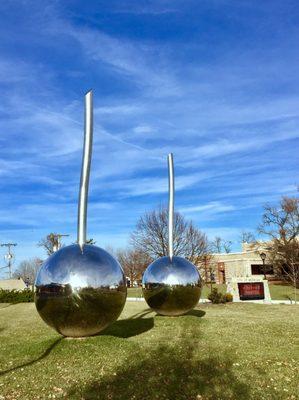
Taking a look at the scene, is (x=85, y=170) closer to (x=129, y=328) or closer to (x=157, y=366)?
(x=157, y=366)

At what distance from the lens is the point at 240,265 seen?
6631cm

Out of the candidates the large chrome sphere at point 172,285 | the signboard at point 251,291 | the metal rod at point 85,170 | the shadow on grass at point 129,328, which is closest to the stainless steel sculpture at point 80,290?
the metal rod at point 85,170

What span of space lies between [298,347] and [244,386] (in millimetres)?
3891

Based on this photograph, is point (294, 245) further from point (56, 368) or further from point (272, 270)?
point (56, 368)

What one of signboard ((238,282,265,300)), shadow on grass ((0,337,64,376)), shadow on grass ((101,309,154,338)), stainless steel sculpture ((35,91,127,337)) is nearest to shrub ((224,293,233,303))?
signboard ((238,282,265,300))

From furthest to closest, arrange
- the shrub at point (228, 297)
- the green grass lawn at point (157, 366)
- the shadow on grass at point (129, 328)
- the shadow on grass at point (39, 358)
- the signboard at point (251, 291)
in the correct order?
the signboard at point (251, 291)
the shrub at point (228, 297)
the shadow on grass at point (129, 328)
the shadow on grass at point (39, 358)
the green grass lawn at point (157, 366)

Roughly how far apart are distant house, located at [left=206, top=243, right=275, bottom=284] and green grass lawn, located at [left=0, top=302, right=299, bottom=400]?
53.2 m

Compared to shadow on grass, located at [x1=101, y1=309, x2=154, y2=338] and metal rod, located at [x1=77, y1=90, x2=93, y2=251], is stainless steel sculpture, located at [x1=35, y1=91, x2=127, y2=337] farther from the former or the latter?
shadow on grass, located at [x1=101, y1=309, x2=154, y2=338]

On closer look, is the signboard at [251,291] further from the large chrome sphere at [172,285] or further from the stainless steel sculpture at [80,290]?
the stainless steel sculpture at [80,290]

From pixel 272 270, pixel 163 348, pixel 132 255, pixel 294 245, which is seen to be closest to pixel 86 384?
pixel 163 348

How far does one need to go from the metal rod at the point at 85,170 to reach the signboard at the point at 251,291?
68.6 feet

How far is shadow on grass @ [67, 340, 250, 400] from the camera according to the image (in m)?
6.83

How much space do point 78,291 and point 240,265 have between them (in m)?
60.3

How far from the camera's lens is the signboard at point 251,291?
28781 mm
